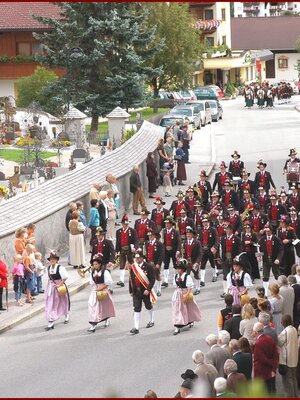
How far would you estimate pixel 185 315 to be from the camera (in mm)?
19031

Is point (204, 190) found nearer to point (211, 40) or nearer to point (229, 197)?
point (229, 197)

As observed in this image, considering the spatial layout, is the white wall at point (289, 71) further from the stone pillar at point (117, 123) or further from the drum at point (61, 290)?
the drum at point (61, 290)

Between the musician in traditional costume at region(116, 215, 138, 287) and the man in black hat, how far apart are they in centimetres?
73

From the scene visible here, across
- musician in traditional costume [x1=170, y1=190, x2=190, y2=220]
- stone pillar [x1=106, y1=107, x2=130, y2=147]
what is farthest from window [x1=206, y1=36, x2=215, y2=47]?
musician in traditional costume [x1=170, y1=190, x2=190, y2=220]

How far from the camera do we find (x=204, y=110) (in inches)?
2196

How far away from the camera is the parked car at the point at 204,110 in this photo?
55.2 metres

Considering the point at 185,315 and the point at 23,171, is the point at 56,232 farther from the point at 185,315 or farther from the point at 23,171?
the point at 185,315

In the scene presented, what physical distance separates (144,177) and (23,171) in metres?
5.76

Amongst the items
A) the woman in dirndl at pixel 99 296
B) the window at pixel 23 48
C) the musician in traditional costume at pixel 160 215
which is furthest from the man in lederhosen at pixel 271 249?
the window at pixel 23 48

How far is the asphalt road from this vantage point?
16.2m

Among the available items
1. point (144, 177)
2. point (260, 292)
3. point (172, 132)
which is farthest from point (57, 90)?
point (260, 292)

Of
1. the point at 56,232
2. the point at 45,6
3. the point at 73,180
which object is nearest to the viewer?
the point at 56,232

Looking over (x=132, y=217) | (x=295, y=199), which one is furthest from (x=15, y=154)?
(x=295, y=199)

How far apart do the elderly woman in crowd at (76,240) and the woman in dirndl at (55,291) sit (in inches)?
190
